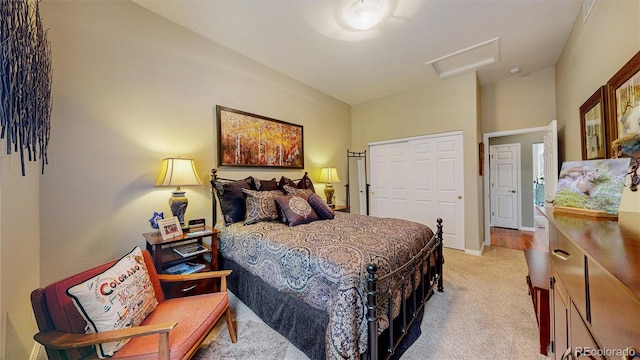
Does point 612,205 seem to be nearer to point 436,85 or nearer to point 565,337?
point 565,337

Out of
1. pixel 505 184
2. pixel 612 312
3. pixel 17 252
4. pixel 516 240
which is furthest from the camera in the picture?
pixel 505 184

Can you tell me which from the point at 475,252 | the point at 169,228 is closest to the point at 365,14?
the point at 169,228

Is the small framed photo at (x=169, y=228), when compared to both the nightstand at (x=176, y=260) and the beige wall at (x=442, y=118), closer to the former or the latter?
the nightstand at (x=176, y=260)

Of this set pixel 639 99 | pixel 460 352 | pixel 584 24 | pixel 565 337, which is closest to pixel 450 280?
pixel 460 352

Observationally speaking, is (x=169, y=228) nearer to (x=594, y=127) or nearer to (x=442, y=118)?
(x=594, y=127)

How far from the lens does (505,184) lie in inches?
205

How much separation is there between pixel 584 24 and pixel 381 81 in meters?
2.23

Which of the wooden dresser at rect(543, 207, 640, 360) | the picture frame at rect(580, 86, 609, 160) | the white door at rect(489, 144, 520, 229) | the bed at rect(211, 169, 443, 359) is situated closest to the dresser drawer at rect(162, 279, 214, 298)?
the bed at rect(211, 169, 443, 359)

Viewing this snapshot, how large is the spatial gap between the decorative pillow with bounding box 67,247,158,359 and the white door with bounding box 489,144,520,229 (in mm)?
6231

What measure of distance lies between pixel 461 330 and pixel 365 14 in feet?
9.59

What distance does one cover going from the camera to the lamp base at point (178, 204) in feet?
7.09

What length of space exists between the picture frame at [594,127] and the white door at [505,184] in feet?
9.92

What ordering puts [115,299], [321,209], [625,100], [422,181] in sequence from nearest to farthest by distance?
[115,299] → [625,100] → [321,209] → [422,181]

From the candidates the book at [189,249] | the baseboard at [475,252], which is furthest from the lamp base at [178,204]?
the baseboard at [475,252]
